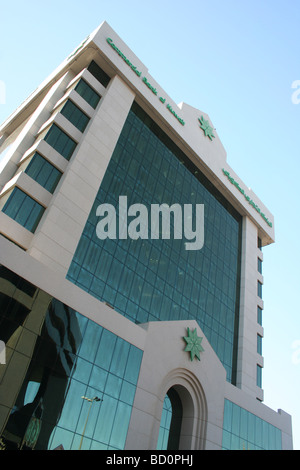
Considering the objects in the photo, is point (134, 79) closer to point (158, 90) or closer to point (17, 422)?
point (158, 90)

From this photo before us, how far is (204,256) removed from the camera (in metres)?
53.1

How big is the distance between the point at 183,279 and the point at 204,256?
6889mm

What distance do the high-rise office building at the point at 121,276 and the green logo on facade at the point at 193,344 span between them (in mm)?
219

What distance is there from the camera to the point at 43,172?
3716cm

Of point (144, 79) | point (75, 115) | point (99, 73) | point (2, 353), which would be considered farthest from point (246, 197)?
point (2, 353)

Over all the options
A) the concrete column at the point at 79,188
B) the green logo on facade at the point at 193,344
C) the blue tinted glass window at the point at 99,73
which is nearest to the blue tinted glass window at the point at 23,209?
the concrete column at the point at 79,188

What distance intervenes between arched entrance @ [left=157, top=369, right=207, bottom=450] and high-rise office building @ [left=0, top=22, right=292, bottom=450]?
0.14 m

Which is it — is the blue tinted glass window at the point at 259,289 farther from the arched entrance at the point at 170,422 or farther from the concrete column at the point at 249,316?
the arched entrance at the point at 170,422

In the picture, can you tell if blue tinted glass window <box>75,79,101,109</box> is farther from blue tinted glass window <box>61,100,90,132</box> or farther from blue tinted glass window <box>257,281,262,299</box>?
blue tinted glass window <box>257,281,262,299</box>

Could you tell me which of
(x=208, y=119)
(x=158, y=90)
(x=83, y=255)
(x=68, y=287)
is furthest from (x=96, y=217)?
(x=208, y=119)

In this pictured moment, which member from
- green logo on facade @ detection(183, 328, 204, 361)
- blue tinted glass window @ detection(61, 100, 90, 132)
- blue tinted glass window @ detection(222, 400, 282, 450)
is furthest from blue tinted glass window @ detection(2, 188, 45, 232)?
blue tinted glass window @ detection(222, 400, 282, 450)

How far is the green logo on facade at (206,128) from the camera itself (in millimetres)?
61438

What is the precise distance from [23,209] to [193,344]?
2071 cm

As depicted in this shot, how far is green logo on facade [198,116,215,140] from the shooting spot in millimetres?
61438
